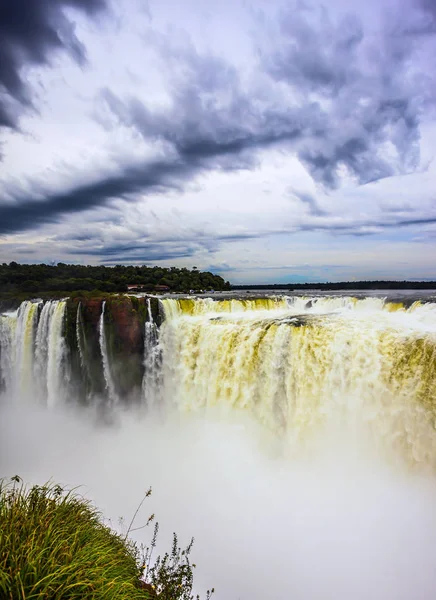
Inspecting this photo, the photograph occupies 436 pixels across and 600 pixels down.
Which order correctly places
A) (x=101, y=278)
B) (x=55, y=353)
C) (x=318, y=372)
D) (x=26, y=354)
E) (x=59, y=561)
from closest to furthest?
(x=59, y=561), (x=318, y=372), (x=55, y=353), (x=26, y=354), (x=101, y=278)

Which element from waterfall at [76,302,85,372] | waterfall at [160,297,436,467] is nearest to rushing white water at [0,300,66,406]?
waterfall at [76,302,85,372]

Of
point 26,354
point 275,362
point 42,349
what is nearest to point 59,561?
point 275,362

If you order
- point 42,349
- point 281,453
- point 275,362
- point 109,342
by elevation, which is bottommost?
point 281,453

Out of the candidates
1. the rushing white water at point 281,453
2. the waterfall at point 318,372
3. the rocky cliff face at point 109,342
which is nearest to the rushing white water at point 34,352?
the rocky cliff face at point 109,342

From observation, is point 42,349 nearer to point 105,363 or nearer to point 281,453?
point 105,363

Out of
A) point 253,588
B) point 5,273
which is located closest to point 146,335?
point 253,588

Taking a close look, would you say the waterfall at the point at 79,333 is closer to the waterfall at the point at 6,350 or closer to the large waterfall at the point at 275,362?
the large waterfall at the point at 275,362

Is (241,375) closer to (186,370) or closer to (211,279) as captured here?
(186,370)
